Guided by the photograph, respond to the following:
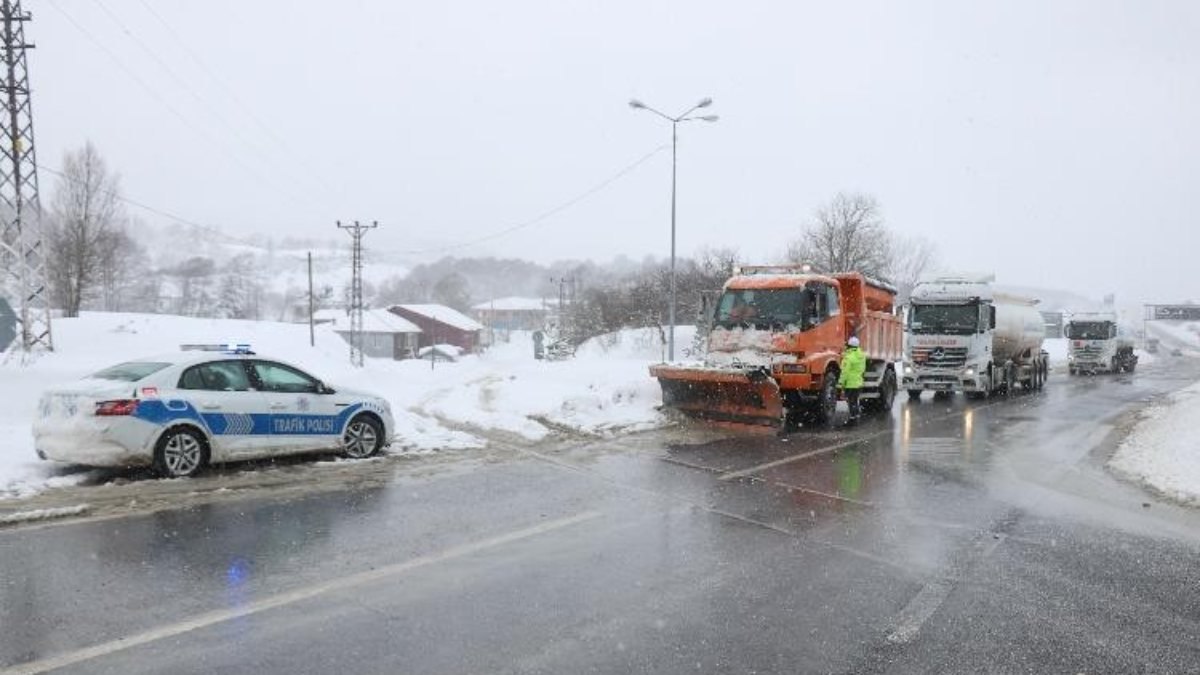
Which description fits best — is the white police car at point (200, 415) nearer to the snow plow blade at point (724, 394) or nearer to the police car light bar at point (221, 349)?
the police car light bar at point (221, 349)

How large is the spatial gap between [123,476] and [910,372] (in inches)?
792

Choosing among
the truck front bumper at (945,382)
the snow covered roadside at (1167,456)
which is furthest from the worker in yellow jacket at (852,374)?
the truck front bumper at (945,382)

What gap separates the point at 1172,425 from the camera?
610 inches

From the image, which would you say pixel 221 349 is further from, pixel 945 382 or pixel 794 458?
pixel 945 382

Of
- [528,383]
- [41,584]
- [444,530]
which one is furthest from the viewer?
[528,383]

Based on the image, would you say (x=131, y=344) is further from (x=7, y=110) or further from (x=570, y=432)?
(x=570, y=432)

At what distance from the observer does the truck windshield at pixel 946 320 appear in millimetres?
23203

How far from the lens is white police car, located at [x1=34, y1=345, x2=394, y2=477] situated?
28.7 ft

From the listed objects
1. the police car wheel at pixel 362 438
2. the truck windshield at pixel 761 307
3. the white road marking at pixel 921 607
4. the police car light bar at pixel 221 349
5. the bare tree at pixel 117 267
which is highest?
the bare tree at pixel 117 267

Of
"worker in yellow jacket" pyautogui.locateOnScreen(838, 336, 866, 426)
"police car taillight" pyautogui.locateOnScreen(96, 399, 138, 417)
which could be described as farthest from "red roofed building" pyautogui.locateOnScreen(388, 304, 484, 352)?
"police car taillight" pyautogui.locateOnScreen(96, 399, 138, 417)

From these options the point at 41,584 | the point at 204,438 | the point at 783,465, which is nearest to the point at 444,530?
the point at 41,584

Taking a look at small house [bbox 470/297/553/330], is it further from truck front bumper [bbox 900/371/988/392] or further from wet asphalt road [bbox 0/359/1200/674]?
wet asphalt road [bbox 0/359/1200/674]

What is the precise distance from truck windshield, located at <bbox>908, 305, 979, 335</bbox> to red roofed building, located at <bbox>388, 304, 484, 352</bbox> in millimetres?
83293

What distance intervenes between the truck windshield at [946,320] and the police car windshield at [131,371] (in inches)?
790
